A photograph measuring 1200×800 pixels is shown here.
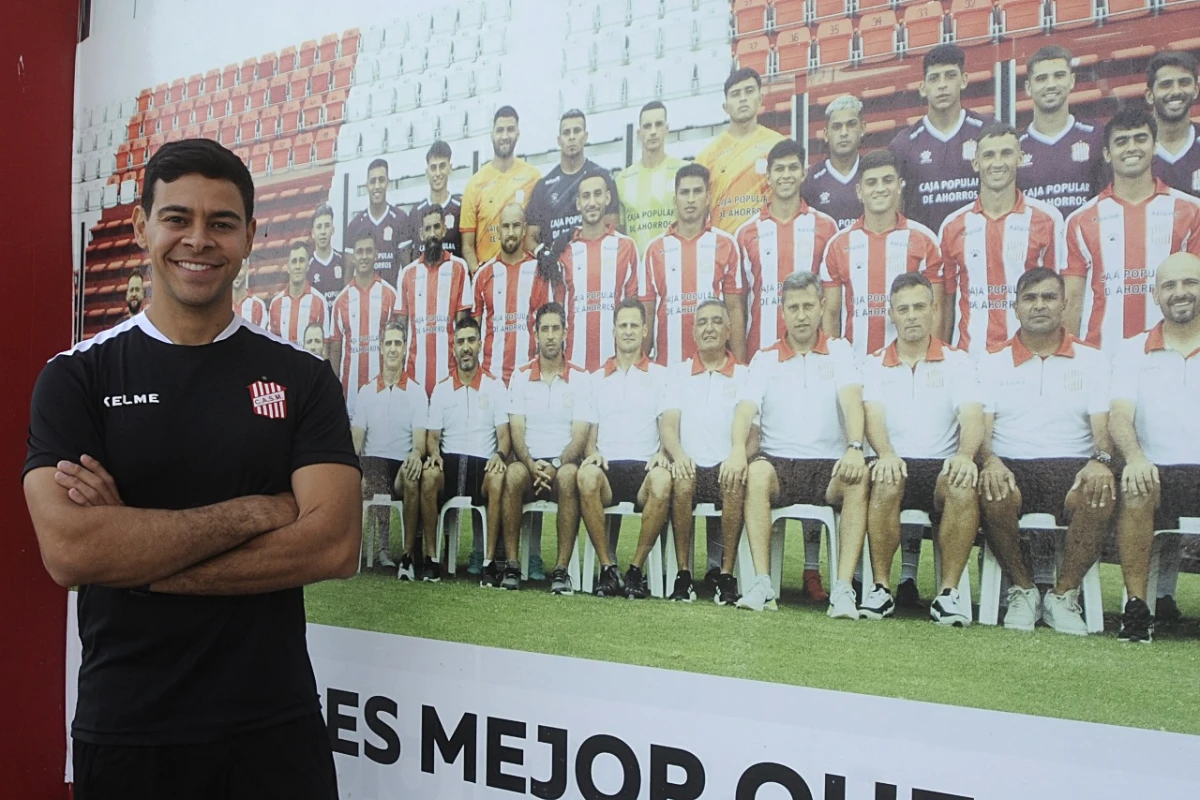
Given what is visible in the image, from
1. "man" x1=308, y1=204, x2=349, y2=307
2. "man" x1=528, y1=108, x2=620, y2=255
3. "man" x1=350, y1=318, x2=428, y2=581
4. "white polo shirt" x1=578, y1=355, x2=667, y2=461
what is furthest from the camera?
"man" x1=308, y1=204, x2=349, y2=307

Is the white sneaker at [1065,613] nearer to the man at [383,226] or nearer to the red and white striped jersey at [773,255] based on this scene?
the red and white striped jersey at [773,255]

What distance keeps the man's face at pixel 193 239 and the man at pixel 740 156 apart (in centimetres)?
93

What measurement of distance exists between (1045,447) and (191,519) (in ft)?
4.59

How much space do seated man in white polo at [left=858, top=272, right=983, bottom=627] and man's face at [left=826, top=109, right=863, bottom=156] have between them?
9.8 inches

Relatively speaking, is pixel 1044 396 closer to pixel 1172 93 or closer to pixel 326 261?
pixel 1172 93

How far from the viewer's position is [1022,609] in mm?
1443

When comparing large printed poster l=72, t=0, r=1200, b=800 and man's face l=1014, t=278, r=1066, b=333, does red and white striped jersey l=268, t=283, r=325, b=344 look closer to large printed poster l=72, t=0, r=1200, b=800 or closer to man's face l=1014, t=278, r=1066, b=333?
large printed poster l=72, t=0, r=1200, b=800

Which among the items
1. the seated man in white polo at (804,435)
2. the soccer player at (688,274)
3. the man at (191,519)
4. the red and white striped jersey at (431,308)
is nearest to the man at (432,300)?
the red and white striped jersey at (431,308)

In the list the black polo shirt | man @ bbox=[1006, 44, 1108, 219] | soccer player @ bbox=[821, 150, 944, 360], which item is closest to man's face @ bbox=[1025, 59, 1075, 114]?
man @ bbox=[1006, 44, 1108, 219]

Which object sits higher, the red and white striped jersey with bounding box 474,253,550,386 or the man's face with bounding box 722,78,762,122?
the man's face with bounding box 722,78,762,122

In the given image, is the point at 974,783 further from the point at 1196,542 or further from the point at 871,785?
the point at 1196,542

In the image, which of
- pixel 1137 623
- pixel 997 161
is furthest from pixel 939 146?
pixel 1137 623

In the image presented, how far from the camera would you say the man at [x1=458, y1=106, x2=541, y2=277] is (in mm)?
2004

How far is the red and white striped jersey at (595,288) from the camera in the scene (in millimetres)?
1850
